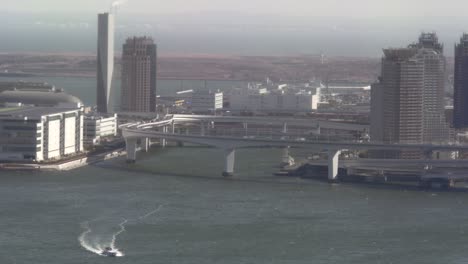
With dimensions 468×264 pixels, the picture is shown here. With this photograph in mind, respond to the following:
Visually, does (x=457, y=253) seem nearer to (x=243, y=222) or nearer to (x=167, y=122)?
(x=243, y=222)

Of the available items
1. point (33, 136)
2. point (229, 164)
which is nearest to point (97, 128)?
point (33, 136)

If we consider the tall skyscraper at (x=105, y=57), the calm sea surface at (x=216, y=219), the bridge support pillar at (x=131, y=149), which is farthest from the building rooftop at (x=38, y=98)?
the calm sea surface at (x=216, y=219)

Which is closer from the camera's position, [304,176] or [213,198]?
[213,198]

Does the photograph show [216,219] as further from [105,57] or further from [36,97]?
[105,57]

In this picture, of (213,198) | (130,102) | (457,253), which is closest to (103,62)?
(130,102)

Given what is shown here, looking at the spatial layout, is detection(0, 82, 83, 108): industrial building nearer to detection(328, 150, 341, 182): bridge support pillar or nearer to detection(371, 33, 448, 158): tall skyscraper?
detection(371, 33, 448, 158): tall skyscraper

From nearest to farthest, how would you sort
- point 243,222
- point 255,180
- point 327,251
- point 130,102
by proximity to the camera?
point 327,251 → point 243,222 → point 255,180 → point 130,102

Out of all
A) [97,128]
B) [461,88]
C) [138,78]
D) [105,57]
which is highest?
[105,57]
